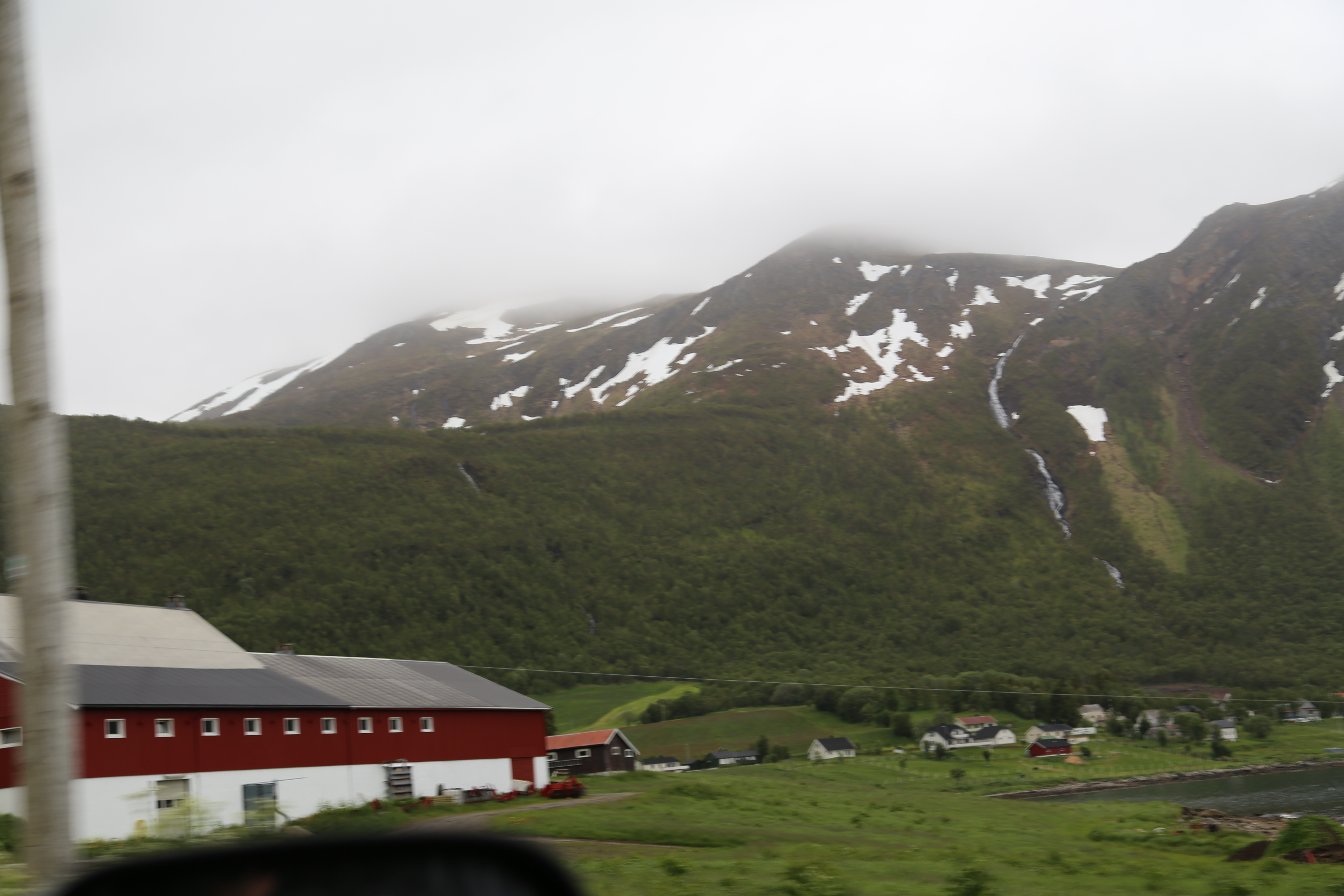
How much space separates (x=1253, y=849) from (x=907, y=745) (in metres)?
55.9

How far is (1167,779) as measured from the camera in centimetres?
6594

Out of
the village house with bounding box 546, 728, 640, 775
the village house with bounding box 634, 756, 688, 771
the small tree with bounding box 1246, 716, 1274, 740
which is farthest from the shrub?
the small tree with bounding box 1246, 716, 1274, 740

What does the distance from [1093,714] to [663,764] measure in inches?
1619

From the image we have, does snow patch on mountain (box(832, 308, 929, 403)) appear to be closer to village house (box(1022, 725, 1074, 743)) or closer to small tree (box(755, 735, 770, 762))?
village house (box(1022, 725, 1074, 743))

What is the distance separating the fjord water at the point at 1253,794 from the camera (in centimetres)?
4647

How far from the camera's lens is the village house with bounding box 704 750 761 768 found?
7375cm

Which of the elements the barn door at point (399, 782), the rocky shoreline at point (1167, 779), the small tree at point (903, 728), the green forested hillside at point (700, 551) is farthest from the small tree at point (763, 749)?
the barn door at point (399, 782)

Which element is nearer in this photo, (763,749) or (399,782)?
(399,782)

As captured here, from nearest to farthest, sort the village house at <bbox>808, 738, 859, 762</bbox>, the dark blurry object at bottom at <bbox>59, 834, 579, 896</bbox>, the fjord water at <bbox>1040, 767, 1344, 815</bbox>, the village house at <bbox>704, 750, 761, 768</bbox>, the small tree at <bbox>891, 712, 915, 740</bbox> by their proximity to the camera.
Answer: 1. the dark blurry object at bottom at <bbox>59, 834, 579, 896</bbox>
2. the fjord water at <bbox>1040, 767, 1344, 815</bbox>
3. the village house at <bbox>808, 738, 859, 762</bbox>
4. the village house at <bbox>704, 750, 761, 768</bbox>
5. the small tree at <bbox>891, 712, 915, 740</bbox>

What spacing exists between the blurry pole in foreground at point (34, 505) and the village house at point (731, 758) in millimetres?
69179

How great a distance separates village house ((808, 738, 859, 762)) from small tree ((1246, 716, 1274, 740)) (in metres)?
36.8

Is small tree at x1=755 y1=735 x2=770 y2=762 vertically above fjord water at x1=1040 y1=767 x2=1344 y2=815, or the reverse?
small tree at x1=755 y1=735 x2=770 y2=762

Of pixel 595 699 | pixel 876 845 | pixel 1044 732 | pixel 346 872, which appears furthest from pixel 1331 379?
pixel 346 872

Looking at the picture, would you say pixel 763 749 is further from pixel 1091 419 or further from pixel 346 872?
pixel 1091 419
